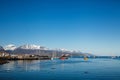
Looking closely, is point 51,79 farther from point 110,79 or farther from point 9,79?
point 110,79

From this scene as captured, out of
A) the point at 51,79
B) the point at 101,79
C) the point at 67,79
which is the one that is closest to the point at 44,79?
the point at 51,79

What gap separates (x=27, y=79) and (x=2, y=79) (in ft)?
19.8

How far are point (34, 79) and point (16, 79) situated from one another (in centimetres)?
446

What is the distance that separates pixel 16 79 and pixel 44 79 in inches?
274

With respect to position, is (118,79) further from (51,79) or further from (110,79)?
(51,79)

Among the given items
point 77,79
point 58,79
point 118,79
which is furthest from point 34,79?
point 118,79

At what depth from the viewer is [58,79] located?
48.2 m

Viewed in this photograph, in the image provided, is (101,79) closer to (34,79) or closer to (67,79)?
(67,79)

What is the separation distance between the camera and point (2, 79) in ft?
153

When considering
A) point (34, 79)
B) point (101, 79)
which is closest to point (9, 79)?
point (34, 79)

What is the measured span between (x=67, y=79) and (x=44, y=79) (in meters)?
5.82

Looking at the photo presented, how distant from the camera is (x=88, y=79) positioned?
47.8 meters

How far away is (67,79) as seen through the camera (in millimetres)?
48219

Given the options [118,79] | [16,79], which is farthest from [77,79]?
[16,79]
